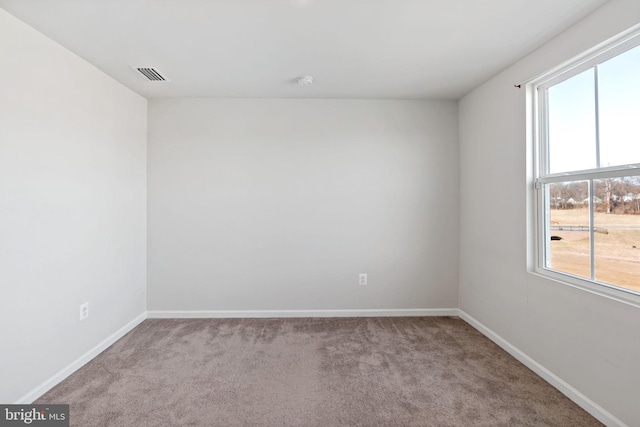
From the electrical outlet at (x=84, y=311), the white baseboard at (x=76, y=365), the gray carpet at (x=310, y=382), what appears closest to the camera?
the gray carpet at (x=310, y=382)

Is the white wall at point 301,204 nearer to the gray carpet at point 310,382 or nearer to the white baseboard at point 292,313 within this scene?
the white baseboard at point 292,313

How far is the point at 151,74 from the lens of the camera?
2738 mm

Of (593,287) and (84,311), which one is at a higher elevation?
(593,287)

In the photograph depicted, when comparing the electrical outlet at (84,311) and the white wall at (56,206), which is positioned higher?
the white wall at (56,206)

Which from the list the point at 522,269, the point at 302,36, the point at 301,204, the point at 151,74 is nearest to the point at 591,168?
the point at 522,269

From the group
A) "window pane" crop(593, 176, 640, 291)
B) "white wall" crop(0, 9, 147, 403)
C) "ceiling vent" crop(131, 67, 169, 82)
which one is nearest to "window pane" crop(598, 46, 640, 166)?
"window pane" crop(593, 176, 640, 291)

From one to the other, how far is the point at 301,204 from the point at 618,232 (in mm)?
2612

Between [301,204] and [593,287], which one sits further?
[301,204]

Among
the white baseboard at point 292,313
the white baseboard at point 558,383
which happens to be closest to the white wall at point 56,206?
the white baseboard at point 292,313

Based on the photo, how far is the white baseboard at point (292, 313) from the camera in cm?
340

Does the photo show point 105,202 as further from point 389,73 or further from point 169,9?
point 389,73

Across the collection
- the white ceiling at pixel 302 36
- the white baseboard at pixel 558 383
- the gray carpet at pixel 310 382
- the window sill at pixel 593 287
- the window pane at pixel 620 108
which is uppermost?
the white ceiling at pixel 302 36

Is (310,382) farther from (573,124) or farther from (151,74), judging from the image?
(151,74)

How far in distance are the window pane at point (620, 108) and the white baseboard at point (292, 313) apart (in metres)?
2.22
